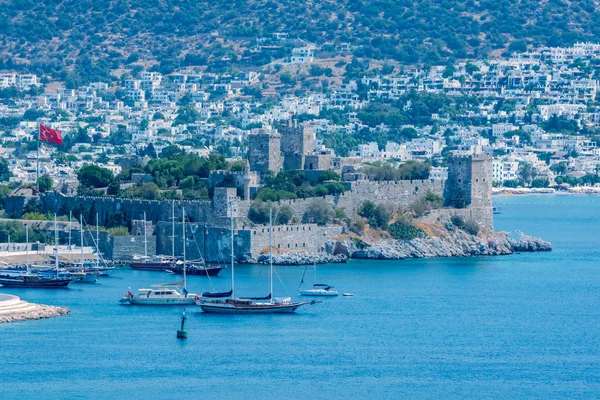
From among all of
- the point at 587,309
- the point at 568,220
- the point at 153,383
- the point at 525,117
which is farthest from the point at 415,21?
the point at 153,383

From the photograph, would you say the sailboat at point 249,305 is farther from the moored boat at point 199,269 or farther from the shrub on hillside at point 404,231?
the shrub on hillside at point 404,231

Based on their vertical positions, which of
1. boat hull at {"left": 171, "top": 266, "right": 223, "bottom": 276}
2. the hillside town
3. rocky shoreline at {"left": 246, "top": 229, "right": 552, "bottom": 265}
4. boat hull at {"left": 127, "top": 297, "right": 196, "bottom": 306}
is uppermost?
the hillside town

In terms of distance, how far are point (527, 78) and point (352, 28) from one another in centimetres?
2127

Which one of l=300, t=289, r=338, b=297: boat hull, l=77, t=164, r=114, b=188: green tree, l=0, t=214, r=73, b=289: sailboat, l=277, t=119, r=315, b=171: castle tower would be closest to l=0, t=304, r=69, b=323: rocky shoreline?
l=0, t=214, r=73, b=289: sailboat

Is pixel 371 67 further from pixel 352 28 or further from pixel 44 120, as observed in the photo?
pixel 44 120

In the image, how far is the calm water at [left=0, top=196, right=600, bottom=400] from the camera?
43188 millimetres

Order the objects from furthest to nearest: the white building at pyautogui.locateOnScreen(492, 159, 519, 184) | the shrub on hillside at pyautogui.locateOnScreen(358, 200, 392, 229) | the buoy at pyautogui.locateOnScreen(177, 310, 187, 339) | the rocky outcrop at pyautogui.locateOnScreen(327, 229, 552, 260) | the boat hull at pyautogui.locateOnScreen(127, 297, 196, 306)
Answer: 1. the white building at pyautogui.locateOnScreen(492, 159, 519, 184)
2. the shrub on hillside at pyautogui.locateOnScreen(358, 200, 392, 229)
3. the rocky outcrop at pyautogui.locateOnScreen(327, 229, 552, 260)
4. the boat hull at pyautogui.locateOnScreen(127, 297, 196, 306)
5. the buoy at pyautogui.locateOnScreen(177, 310, 187, 339)

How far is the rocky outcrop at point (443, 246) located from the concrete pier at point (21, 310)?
15.1 m

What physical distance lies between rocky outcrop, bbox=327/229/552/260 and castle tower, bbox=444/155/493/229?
47.7 inches

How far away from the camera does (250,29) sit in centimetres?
17400

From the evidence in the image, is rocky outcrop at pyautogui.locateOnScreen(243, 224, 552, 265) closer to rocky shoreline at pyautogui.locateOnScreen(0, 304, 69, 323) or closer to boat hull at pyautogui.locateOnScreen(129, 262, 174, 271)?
boat hull at pyautogui.locateOnScreen(129, 262, 174, 271)

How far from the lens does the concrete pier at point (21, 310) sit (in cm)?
4997

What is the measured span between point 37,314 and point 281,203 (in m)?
16.3

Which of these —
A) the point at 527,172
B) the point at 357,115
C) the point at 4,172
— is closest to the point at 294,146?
the point at 4,172
